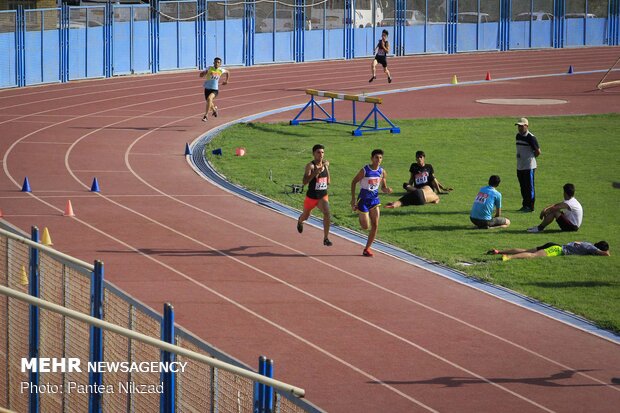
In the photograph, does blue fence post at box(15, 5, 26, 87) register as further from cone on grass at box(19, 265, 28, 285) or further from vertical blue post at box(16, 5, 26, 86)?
cone on grass at box(19, 265, 28, 285)

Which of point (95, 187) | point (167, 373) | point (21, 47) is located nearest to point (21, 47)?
point (21, 47)

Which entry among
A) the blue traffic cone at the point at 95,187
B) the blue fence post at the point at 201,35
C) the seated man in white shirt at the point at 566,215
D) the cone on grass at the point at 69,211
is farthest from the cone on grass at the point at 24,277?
the blue fence post at the point at 201,35

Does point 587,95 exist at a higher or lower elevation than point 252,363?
higher

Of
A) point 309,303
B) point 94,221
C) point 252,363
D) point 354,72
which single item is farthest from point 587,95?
point 252,363

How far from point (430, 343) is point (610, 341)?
6.76 ft

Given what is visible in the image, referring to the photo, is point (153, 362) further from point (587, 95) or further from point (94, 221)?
point (587, 95)

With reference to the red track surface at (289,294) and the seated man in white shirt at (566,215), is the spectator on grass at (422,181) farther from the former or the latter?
the seated man in white shirt at (566,215)

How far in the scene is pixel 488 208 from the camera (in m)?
19.2

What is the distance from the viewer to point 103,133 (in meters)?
30.2

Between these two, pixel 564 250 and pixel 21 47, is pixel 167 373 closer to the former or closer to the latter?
pixel 564 250
